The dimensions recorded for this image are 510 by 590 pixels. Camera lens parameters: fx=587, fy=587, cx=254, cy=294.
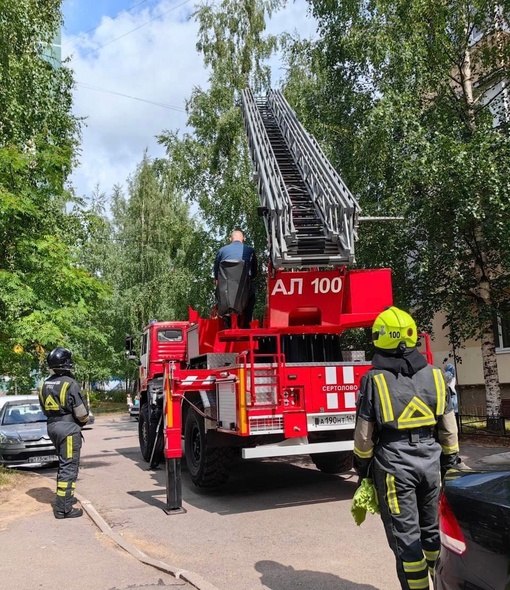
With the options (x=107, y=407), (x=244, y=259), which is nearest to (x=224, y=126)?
(x=244, y=259)

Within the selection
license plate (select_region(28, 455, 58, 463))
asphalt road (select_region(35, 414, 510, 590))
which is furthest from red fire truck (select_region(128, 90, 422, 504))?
license plate (select_region(28, 455, 58, 463))

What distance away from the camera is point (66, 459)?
6.97 m

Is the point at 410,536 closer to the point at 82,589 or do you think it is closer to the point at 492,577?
the point at 492,577

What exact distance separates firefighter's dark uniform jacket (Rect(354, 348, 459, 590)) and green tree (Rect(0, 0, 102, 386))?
20.6 ft

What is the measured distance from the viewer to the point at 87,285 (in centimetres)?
965

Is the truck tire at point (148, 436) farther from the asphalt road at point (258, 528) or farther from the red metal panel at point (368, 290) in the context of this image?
the red metal panel at point (368, 290)

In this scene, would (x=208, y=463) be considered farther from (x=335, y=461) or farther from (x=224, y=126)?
(x=224, y=126)

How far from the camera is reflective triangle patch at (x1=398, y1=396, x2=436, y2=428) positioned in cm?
342

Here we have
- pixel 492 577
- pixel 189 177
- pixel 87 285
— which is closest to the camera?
pixel 492 577

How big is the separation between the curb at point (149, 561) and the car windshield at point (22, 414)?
20.8 ft

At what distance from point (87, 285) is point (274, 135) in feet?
14.9

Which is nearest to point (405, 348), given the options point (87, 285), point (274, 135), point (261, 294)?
point (87, 285)

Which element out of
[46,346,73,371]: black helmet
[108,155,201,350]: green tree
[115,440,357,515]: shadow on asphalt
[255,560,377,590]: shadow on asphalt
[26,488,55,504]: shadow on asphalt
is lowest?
[115,440,357,515]: shadow on asphalt

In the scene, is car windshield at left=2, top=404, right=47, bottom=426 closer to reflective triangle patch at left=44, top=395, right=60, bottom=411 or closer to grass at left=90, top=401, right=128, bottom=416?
reflective triangle patch at left=44, top=395, right=60, bottom=411
